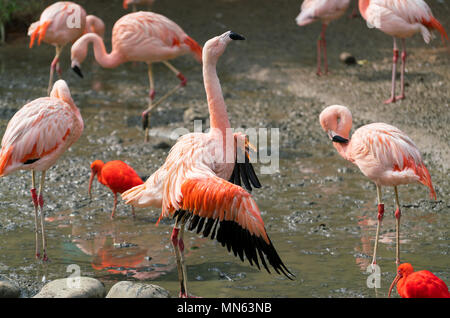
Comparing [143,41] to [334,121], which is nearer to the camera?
[334,121]

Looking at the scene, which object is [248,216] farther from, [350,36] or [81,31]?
[350,36]

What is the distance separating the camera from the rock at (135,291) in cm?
395

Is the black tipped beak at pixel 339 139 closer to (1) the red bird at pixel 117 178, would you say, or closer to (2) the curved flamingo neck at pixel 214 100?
(2) the curved flamingo neck at pixel 214 100

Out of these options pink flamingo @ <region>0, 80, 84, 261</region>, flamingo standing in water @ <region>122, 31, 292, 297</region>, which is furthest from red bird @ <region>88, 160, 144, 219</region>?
flamingo standing in water @ <region>122, 31, 292, 297</region>

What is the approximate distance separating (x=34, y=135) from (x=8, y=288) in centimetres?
113

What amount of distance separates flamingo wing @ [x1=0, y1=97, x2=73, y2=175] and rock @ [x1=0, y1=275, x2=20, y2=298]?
→ 84cm

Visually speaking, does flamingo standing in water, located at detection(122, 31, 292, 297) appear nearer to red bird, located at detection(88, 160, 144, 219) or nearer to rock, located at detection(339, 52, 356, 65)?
red bird, located at detection(88, 160, 144, 219)

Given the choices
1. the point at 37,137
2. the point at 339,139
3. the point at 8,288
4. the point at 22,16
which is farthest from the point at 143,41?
the point at 22,16

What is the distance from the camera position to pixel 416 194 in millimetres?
6090

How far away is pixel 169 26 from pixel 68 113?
8.77 ft

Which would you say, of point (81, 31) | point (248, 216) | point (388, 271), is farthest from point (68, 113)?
point (81, 31)

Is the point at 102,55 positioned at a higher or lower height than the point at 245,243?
higher

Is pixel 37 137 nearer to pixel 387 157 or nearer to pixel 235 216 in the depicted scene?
pixel 235 216

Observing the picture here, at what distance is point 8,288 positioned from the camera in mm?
4145
